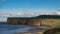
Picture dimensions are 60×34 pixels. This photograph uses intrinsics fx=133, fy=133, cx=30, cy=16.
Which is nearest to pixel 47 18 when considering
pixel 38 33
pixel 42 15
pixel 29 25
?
pixel 42 15

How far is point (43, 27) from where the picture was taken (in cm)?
483

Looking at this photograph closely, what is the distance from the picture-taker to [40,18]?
474 centimetres

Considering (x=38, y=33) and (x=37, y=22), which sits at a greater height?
(x=37, y=22)

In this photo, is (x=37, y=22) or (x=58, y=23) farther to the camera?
(x=37, y=22)

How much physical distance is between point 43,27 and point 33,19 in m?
0.47

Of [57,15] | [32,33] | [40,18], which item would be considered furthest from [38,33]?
[57,15]

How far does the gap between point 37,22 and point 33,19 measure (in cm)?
24

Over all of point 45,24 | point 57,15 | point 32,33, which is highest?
point 57,15

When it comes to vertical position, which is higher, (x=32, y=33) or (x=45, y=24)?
(x=45, y=24)

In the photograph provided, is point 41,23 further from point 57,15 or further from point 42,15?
point 57,15

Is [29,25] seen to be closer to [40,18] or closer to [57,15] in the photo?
[40,18]

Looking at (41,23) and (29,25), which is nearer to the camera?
(41,23)

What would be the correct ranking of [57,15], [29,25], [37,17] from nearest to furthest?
[57,15], [37,17], [29,25]

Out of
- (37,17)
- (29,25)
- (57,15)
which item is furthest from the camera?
(29,25)
